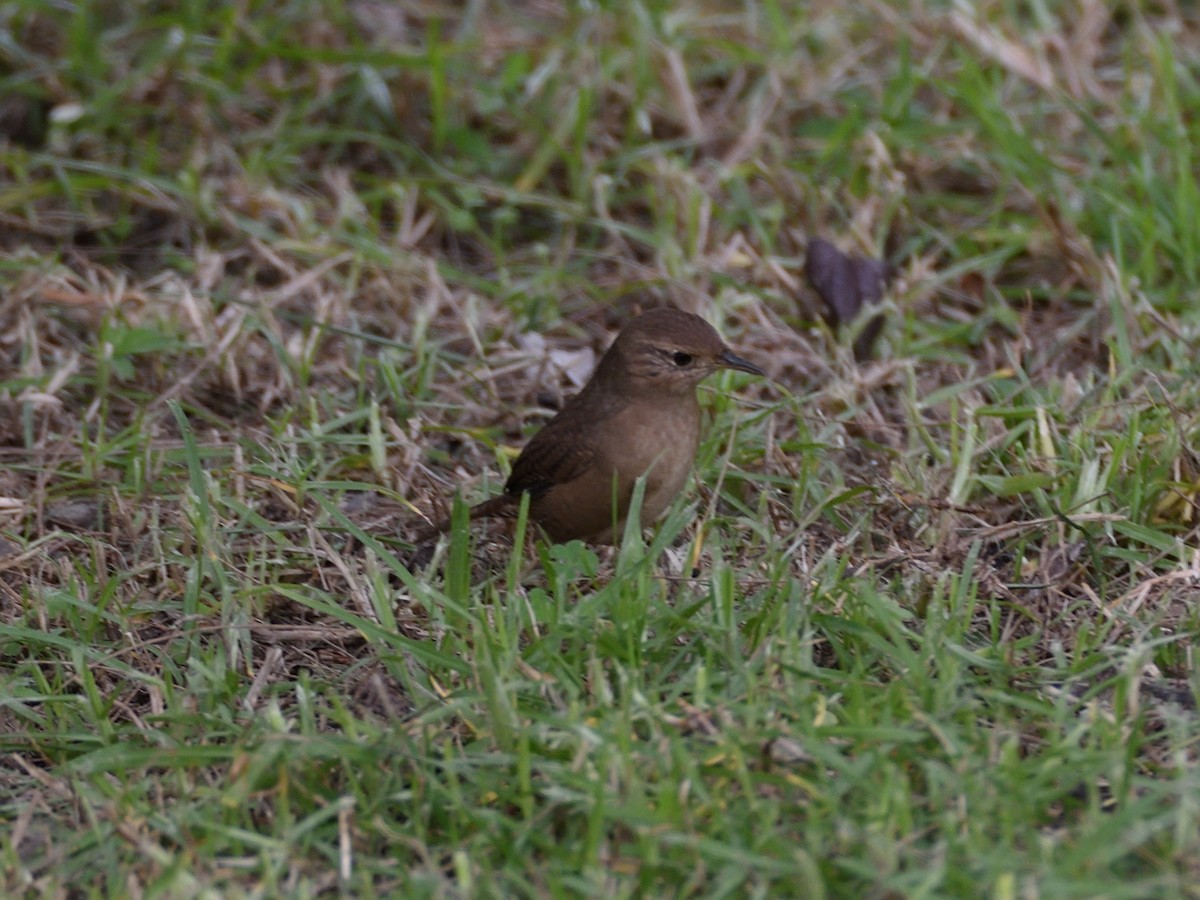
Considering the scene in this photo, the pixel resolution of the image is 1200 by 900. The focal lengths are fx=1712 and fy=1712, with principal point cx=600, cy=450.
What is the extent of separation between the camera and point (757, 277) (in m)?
6.52

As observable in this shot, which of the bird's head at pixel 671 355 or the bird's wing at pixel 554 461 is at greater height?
A: the bird's head at pixel 671 355

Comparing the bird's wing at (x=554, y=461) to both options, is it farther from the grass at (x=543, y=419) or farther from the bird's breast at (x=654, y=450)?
the grass at (x=543, y=419)

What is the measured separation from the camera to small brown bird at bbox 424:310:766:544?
4990 mm

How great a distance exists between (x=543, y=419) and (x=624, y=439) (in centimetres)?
99

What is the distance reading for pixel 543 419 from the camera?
5969mm

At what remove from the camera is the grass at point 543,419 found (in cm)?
353

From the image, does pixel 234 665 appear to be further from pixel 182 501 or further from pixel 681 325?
pixel 681 325

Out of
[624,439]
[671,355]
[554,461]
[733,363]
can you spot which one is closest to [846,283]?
[733,363]

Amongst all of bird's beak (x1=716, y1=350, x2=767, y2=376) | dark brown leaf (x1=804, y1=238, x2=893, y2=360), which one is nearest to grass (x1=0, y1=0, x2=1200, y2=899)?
dark brown leaf (x1=804, y1=238, x2=893, y2=360)

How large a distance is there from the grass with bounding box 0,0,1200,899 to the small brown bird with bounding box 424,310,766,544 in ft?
0.58

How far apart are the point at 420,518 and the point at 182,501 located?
2.37 ft

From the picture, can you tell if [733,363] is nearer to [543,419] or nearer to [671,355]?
[671,355]

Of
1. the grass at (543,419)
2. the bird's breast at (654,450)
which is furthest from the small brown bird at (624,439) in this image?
the grass at (543,419)

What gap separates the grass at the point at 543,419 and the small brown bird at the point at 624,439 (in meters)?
0.18
